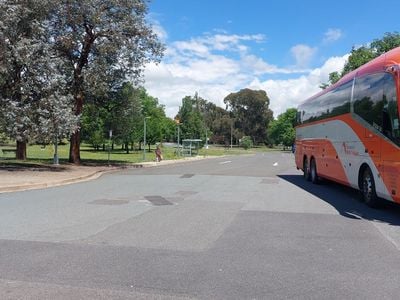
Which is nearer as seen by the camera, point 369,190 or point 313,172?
point 369,190

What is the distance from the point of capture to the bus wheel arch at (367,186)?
12742mm

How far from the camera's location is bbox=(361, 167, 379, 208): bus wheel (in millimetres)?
12742

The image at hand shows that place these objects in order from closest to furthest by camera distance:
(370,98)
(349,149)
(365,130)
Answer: (370,98), (365,130), (349,149)

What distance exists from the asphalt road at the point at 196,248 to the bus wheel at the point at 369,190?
1.02 ft

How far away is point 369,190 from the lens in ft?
42.9

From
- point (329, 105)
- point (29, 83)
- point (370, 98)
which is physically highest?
point (29, 83)

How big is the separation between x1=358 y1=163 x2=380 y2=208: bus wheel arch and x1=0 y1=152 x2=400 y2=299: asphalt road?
315mm

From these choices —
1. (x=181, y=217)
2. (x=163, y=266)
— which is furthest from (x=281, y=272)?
(x=181, y=217)

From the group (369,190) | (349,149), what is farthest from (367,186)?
(349,149)

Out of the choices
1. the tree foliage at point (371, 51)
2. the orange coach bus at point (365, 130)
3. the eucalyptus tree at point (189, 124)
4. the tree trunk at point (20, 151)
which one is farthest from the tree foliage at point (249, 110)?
the orange coach bus at point (365, 130)

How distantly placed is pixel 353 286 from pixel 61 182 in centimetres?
1578

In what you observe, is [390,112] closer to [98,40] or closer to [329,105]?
[329,105]

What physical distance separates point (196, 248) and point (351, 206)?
6.81 meters

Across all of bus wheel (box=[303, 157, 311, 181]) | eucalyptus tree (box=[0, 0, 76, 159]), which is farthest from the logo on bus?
eucalyptus tree (box=[0, 0, 76, 159])
